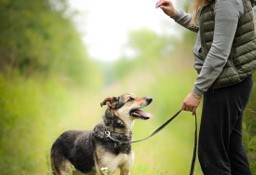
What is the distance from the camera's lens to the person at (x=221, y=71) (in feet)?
12.8

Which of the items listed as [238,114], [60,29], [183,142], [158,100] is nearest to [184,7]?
[158,100]

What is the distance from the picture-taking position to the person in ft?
12.8

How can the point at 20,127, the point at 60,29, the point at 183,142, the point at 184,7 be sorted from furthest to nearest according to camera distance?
1. the point at 60,29
2. the point at 184,7
3. the point at 20,127
4. the point at 183,142

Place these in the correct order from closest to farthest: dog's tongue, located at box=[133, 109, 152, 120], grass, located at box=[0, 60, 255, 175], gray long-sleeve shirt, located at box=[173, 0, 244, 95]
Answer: gray long-sleeve shirt, located at box=[173, 0, 244, 95] → dog's tongue, located at box=[133, 109, 152, 120] → grass, located at box=[0, 60, 255, 175]

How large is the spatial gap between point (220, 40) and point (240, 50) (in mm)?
242

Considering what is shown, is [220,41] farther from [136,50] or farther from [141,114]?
[136,50]

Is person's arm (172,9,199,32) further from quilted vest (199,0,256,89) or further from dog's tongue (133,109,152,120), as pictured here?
dog's tongue (133,109,152,120)

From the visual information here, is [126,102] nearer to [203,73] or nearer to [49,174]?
[49,174]

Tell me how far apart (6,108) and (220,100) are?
26.7ft

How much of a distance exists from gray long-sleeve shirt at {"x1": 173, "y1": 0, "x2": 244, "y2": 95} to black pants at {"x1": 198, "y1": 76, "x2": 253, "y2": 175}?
171mm

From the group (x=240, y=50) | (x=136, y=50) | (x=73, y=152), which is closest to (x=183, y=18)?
(x=240, y=50)

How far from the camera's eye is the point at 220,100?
4.08m

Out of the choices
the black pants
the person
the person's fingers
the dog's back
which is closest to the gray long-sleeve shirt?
the person

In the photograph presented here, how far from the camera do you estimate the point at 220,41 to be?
3.92 m
